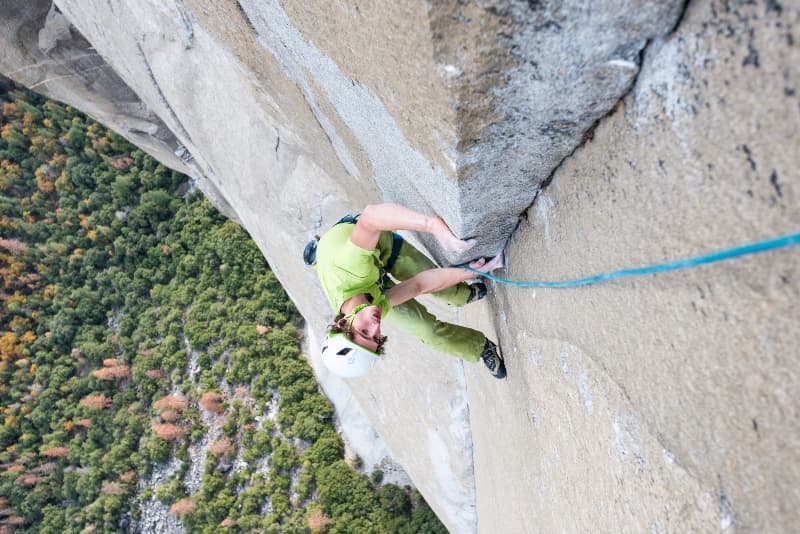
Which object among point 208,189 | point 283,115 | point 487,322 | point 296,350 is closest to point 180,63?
point 283,115

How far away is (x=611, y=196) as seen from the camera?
3.32 feet

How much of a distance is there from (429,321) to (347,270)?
54 centimetres

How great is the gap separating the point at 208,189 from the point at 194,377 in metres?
5.25

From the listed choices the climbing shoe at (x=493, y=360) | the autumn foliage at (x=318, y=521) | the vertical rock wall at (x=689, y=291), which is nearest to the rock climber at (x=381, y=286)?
the climbing shoe at (x=493, y=360)

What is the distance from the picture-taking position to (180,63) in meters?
4.57

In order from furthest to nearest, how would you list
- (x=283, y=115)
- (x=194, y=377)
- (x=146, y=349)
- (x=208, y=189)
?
(x=146, y=349) → (x=194, y=377) → (x=208, y=189) → (x=283, y=115)

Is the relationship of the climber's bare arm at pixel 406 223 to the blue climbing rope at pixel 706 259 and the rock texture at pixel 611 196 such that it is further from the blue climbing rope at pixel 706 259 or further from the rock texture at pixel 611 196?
the blue climbing rope at pixel 706 259

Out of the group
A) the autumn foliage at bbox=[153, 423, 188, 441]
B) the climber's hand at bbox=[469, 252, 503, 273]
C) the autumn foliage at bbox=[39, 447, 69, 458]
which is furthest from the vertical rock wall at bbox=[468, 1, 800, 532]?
the autumn foliage at bbox=[39, 447, 69, 458]

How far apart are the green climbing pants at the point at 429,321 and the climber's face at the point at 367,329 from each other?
0.48 meters

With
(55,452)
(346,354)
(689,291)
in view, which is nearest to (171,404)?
(55,452)

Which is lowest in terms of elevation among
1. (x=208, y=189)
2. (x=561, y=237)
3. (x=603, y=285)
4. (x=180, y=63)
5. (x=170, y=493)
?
(x=603, y=285)

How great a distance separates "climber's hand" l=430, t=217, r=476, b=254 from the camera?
5.13 ft

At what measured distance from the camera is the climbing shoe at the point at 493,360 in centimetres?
225

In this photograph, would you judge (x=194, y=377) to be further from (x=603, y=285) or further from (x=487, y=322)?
(x=603, y=285)
